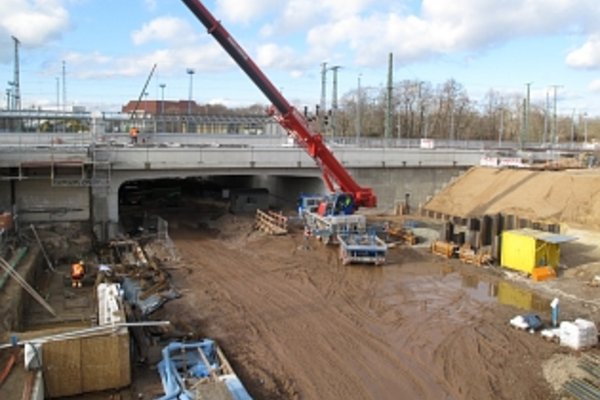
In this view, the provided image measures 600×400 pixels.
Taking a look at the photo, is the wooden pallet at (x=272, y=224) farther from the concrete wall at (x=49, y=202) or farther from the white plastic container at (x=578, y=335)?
the white plastic container at (x=578, y=335)

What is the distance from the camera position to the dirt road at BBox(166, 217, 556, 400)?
12.9m

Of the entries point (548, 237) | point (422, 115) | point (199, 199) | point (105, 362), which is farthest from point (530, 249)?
point (422, 115)

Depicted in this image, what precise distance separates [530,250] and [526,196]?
11905 mm

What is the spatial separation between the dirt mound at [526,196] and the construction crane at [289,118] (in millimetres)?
9978

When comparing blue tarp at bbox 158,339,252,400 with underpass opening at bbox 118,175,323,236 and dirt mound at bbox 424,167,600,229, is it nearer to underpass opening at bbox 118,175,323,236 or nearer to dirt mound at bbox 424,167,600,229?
underpass opening at bbox 118,175,323,236

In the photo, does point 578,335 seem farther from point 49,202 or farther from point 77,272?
point 49,202

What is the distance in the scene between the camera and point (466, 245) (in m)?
25.5

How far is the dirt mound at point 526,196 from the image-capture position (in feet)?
96.5

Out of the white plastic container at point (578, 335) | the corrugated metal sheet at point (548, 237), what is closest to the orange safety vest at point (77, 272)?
the white plastic container at point (578, 335)

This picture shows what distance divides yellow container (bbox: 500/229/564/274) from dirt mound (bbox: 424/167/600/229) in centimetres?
608

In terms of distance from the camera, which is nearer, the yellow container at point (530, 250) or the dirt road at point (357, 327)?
the dirt road at point (357, 327)

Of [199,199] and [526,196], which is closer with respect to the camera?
[526,196]

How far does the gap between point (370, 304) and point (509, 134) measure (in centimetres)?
10119

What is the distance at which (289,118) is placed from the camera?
2531cm
